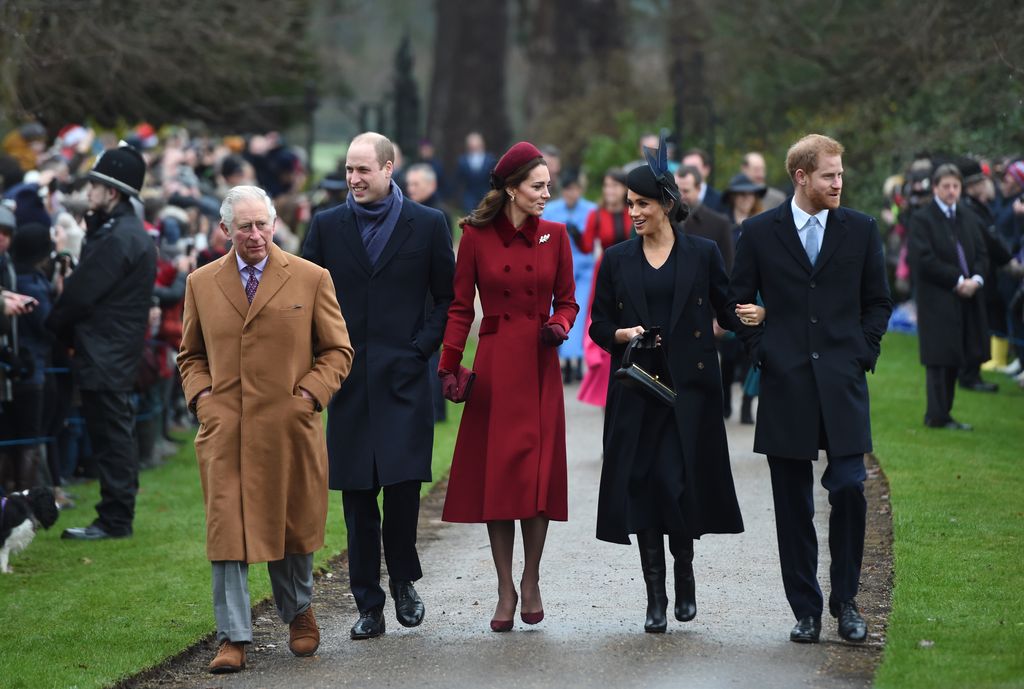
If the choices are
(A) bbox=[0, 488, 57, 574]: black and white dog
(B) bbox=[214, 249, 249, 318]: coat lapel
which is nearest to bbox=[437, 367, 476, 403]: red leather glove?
(B) bbox=[214, 249, 249, 318]: coat lapel

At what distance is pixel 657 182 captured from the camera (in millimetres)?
7586

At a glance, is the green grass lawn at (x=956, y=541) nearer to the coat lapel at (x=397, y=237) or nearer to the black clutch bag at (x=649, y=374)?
the black clutch bag at (x=649, y=374)

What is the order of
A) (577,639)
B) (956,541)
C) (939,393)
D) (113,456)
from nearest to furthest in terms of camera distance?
(577,639) < (956,541) < (113,456) < (939,393)

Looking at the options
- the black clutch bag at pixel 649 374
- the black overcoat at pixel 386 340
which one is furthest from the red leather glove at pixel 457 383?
the black clutch bag at pixel 649 374

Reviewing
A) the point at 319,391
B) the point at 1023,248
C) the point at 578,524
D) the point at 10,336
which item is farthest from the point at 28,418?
the point at 1023,248

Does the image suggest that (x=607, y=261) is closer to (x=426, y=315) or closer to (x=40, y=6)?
(x=426, y=315)

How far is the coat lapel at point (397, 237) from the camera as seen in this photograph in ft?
25.1

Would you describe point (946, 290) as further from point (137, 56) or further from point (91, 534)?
point (137, 56)

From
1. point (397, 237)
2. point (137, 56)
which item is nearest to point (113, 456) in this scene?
point (397, 237)

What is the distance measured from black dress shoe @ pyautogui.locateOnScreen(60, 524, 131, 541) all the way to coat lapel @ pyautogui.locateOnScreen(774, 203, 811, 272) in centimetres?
484

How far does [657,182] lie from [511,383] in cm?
109

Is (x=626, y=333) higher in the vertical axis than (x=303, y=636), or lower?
higher

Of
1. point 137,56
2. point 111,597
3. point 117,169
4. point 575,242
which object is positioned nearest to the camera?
point 111,597

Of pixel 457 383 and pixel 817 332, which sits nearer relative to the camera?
pixel 817 332
